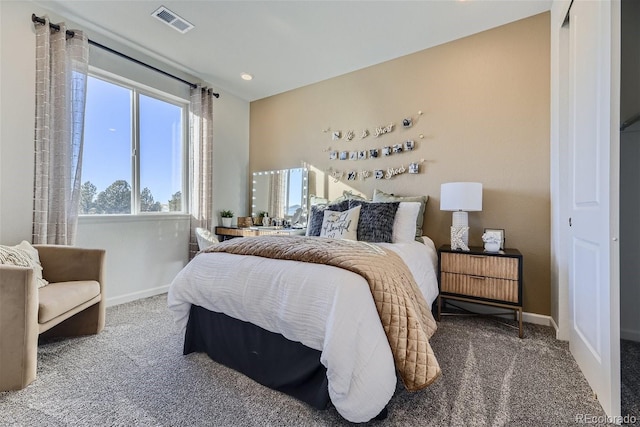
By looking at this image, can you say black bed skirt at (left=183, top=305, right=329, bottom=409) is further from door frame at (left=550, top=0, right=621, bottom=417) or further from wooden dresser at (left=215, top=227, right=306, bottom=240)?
door frame at (left=550, top=0, right=621, bottom=417)

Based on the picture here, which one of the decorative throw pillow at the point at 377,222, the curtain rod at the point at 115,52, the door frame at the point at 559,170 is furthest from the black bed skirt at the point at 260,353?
the curtain rod at the point at 115,52

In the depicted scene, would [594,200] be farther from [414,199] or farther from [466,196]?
[414,199]

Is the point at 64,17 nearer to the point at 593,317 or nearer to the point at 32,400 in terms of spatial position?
the point at 32,400

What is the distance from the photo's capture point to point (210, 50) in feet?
10.4

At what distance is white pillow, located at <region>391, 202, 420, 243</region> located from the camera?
2604 millimetres

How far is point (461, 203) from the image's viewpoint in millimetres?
2549

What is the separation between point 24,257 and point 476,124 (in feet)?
12.5

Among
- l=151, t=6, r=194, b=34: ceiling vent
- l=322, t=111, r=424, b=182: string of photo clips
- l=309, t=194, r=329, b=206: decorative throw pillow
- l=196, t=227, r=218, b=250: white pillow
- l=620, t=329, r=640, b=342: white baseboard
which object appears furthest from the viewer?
l=309, t=194, r=329, b=206: decorative throw pillow

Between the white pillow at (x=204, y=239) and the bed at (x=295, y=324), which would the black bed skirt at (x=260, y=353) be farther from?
the white pillow at (x=204, y=239)

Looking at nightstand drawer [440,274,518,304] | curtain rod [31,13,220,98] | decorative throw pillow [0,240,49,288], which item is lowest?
nightstand drawer [440,274,518,304]

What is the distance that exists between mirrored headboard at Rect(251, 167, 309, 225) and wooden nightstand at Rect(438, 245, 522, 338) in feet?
6.31

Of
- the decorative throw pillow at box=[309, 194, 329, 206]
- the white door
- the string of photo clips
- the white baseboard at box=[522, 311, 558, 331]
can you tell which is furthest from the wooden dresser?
the white door

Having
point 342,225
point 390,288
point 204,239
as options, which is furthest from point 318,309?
point 204,239

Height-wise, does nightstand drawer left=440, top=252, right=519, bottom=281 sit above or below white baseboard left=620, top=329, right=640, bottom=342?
above
